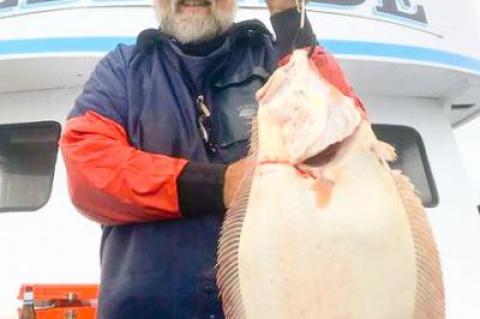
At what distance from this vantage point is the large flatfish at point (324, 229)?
1405 millimetres

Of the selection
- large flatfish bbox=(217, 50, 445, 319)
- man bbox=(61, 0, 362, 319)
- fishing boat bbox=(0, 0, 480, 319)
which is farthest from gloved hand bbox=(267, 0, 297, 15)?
fishing boat bbox=(0, 0, 480, 319)

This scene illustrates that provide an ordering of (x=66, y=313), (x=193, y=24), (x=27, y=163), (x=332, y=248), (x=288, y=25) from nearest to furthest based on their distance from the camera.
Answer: (x=332, y=248) → (x=288, y=25) → (x=193, y=24) → (x=66, y=313) → (x=27, y=163)

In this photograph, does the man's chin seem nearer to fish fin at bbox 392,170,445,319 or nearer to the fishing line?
the fishing line

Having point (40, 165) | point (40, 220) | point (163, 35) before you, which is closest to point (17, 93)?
point (40, 165)

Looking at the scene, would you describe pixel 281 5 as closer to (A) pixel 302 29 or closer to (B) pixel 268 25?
(A) pixel 302 29

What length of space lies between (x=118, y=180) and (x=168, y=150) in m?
0.28

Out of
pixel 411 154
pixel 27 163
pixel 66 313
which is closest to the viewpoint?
pixel 66 313

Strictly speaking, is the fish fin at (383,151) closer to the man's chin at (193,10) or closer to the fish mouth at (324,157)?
the fish mouth at (324,157)

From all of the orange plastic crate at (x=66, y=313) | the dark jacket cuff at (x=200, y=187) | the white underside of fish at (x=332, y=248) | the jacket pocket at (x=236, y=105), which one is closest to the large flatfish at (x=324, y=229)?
the white underside of fish at (x=332, y=248)

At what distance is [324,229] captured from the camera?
1434 mm

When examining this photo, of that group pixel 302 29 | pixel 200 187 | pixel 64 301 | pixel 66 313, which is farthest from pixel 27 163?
pixel 302 29

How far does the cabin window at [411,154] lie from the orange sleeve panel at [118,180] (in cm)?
298

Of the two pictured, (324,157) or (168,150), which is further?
(168,150)

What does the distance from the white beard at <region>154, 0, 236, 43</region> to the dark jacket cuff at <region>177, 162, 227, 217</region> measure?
68cm
